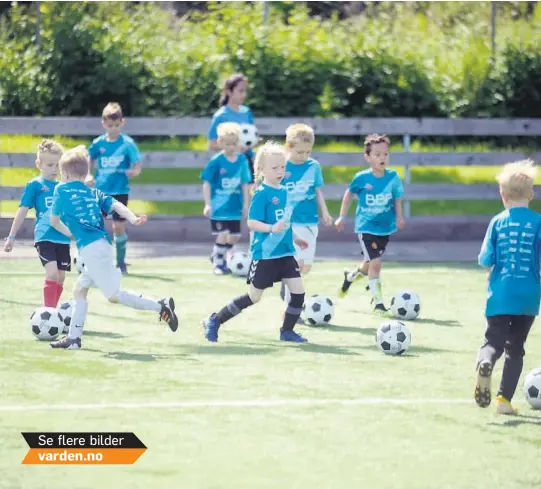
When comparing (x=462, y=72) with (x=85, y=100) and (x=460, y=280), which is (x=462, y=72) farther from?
(x=460, y=280)

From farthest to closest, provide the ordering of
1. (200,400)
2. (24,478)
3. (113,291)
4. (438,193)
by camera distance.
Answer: (438,193), (113,291), (200,400), (24,478)

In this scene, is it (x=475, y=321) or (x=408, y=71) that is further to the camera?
(x=408, y=71)

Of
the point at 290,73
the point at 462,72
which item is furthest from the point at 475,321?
the point at 462,72

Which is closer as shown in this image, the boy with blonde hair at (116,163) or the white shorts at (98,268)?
the white shorts at (98,268)

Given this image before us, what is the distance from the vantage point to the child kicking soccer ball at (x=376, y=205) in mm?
12195

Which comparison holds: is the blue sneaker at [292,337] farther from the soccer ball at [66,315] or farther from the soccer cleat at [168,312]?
the soccer ball at [66,315]

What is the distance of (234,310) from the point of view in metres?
10.6

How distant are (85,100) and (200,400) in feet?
54.8

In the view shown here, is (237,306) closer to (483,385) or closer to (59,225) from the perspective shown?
(59,225)

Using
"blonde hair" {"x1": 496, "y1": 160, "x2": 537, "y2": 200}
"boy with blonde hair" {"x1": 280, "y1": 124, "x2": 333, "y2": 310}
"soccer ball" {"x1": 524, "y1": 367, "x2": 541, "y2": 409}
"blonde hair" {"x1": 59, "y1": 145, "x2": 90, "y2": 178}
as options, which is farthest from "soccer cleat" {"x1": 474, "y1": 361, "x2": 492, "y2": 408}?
"boy with blonde hair" {"x1": 280, "y1": 124, "x2": 333, "y2": 310}

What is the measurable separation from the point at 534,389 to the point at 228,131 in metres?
6.94

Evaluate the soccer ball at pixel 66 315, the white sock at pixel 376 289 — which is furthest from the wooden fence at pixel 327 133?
the soccer ball at pixel 66 315

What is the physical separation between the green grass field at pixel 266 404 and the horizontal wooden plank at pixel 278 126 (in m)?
7.09

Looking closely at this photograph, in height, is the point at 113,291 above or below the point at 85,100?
below
